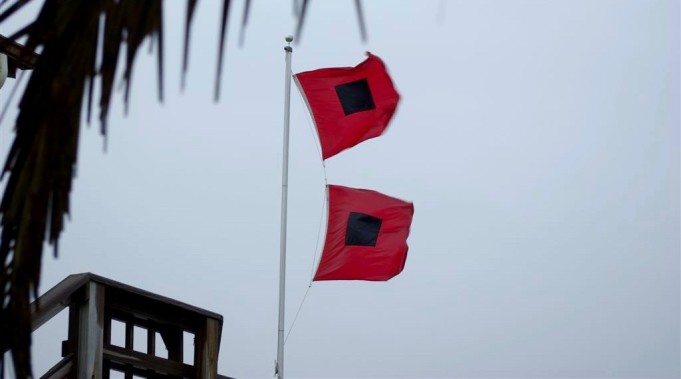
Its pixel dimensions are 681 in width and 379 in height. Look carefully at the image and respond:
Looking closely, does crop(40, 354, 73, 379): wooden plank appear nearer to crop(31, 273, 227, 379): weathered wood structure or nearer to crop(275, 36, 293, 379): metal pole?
crop(31, 273, 227, 379): weathered wood structure

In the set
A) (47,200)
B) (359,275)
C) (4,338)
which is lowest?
(359,275)

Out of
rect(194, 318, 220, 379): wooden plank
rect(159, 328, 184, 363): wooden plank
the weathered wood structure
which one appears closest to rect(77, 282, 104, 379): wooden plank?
the weathered wood structure

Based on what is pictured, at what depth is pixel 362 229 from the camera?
13234 mm

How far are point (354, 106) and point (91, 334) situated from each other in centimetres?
814

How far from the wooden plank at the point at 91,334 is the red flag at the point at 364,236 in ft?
25.2

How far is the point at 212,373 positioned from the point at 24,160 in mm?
4717

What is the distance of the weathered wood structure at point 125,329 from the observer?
523 cm

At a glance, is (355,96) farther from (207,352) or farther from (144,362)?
(144,362)

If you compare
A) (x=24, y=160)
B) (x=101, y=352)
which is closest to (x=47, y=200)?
(x=24, y=160)

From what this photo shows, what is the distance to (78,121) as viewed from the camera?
5.22ft

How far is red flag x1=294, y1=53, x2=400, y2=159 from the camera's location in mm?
13203

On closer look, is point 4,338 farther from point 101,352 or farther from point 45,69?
point 101,352

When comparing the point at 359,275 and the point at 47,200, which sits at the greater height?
the point at 47,200

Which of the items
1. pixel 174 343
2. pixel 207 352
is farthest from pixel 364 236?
pixel 174 343
